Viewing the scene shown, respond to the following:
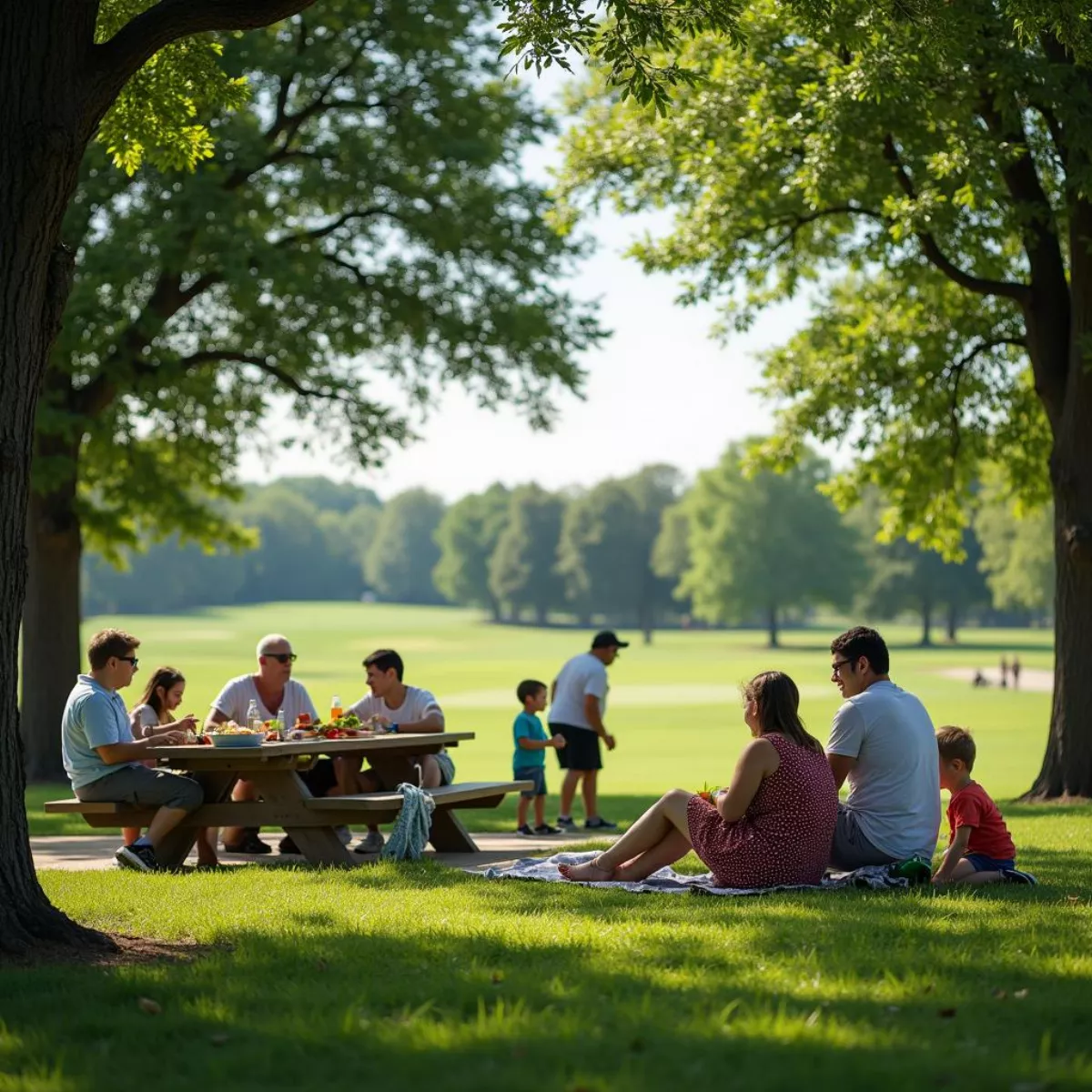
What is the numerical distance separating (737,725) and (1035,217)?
27.4 metres

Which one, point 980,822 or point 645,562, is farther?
point 645,562

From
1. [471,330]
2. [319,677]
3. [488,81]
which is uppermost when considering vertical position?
[488,81]

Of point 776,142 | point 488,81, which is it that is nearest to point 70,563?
point 488,81

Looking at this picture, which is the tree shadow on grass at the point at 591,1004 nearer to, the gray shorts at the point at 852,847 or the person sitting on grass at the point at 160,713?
the gray shorts at the point at 852,847

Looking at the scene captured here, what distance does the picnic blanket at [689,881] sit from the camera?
862 cm

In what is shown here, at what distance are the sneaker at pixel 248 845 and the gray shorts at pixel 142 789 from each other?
1.91 metres

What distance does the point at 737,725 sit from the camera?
42688 millimetres

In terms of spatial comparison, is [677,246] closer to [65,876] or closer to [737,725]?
[65,876]

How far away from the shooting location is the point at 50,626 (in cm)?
2166

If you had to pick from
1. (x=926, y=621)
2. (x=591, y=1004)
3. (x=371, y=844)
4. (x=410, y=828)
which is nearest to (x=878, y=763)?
(x=410, y=828)

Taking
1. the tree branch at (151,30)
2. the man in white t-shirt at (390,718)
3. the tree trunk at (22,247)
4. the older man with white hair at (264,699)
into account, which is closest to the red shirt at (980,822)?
the man in white t-shirt at (390,718)

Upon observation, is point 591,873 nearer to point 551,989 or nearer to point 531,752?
point 551,989

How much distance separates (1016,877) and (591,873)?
97.9 inches

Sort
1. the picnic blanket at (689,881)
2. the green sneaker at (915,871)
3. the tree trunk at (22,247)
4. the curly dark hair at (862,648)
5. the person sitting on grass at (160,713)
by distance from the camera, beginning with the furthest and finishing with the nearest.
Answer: the person sitting on grass at (160,713) < the curly dark hair at (862,648) < the green sneaker at (915,871) < the picnic blanket at (689,881) < the tree trunk at (22,247)
